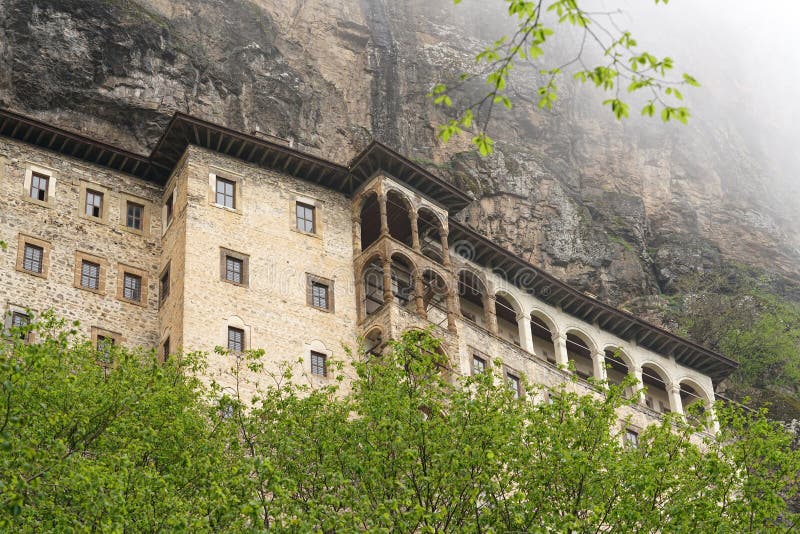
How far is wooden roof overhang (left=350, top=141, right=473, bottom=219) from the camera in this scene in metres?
41.6

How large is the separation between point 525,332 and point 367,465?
25.5m

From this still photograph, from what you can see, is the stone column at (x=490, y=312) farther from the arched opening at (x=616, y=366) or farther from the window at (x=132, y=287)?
the window at (x=132, y=287)

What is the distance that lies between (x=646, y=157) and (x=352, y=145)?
25243 millimetres

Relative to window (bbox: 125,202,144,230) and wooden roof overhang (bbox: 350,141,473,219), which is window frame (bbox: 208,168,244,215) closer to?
window (bbox: 125,202,144,230)

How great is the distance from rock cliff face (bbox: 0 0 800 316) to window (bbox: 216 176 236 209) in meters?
8.52

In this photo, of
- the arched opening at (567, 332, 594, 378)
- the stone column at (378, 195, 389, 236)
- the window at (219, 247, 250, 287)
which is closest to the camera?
the window at (219, 247, 250, 287)

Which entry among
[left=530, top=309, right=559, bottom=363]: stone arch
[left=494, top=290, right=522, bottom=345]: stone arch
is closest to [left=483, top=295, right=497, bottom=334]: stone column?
[left=494, top=290, right=522, bottom=345]: stone arch

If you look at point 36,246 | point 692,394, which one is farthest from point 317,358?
point 692,394

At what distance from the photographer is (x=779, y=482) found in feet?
80.2

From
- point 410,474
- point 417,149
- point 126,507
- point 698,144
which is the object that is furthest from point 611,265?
point 126,507

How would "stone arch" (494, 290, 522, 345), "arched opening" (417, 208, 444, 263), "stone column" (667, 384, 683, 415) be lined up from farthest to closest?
"stone column" (667, 384, 683, 415) → "stone arch" (494, 290, 522, 345) → "arched opening" (417, 208, 444, 263)

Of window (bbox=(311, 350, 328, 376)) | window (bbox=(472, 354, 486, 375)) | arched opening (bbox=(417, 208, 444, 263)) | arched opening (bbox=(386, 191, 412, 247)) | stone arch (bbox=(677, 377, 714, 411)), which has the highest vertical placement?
arched opening (bbox=(386, 191, 412, 247))

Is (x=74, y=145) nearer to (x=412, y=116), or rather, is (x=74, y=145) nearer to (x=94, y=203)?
(x=94, y=203)

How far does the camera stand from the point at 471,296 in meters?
46.8
